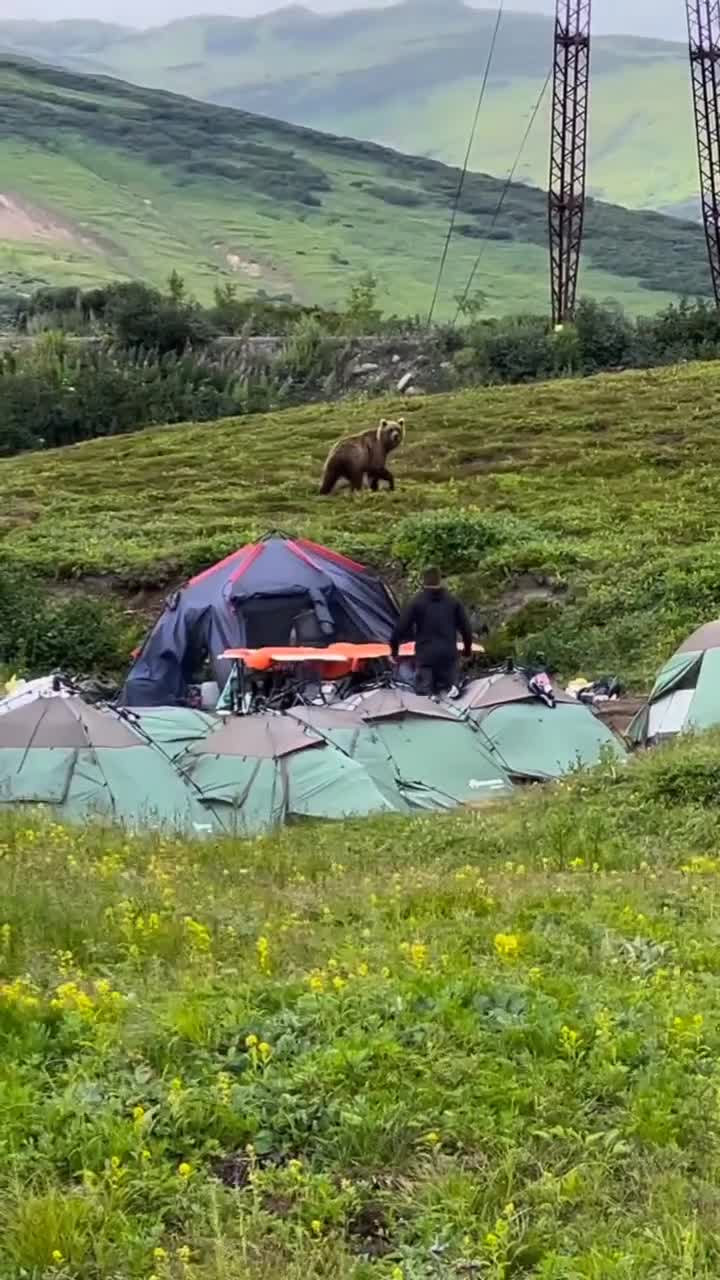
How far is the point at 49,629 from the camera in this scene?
23.7 metres

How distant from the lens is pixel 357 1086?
517 cm

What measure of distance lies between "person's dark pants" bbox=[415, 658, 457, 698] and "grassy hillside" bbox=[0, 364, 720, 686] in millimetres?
2460

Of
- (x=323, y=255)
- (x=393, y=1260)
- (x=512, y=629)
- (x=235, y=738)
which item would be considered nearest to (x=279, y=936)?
(x=393, y=1260)

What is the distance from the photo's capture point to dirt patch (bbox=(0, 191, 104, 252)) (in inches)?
6467

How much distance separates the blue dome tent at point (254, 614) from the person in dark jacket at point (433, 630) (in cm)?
258

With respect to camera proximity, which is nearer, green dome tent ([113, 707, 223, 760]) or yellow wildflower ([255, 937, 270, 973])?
yellow wildflower ([255, 937, 270, 973])

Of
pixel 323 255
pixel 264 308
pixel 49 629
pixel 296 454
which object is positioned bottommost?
pixel 49 629

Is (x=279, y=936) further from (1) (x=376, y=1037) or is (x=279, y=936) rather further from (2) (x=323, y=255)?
(2) (x=323, y=255)

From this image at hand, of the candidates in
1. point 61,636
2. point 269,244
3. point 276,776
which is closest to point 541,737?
point 276,776

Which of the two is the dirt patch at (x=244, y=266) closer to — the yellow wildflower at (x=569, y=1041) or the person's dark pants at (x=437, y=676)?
the person's dark pants at (x=437, y=676)

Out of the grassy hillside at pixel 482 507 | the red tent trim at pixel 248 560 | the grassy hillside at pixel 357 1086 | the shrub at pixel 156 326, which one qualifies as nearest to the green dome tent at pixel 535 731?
the grassy hillside at pixel 482 507

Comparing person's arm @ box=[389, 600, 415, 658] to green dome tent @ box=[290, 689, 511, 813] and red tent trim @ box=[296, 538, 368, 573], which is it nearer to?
green dome tent @ box=[290, 689, 511, 813]

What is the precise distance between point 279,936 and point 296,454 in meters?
29.4

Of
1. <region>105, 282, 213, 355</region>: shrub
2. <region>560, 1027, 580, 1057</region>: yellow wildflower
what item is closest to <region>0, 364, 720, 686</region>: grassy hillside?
<region>560, 1027, 580, 1057</region>: yellow wildflower
